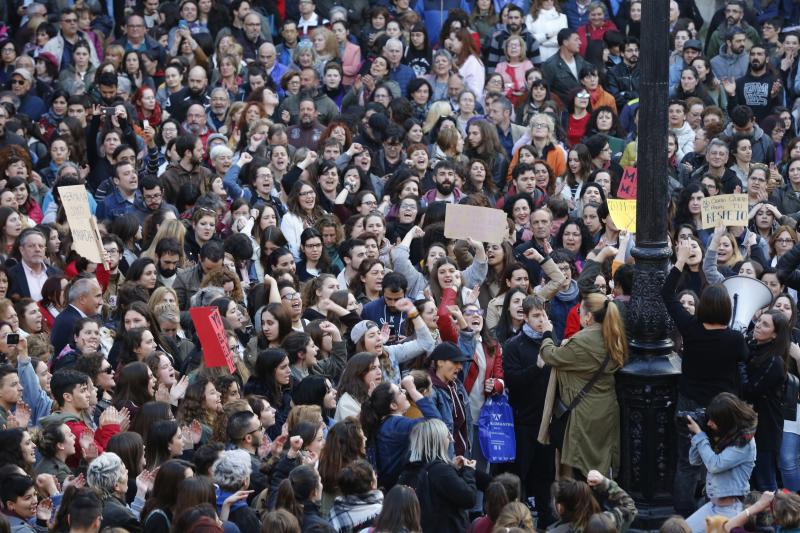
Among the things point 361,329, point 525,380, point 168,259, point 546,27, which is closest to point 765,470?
point 525,380

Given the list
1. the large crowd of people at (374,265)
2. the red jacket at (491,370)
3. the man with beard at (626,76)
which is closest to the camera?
the large crowd of people at (374,265)

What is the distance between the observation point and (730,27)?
2056cm

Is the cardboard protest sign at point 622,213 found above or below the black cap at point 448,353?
above

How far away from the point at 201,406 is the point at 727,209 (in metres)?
5.28

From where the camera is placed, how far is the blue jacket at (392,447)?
10.0m

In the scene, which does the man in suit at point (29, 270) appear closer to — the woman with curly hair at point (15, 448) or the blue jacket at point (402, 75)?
the woman with curly hair at point (15, 448)

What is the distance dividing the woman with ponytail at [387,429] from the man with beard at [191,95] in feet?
29.1

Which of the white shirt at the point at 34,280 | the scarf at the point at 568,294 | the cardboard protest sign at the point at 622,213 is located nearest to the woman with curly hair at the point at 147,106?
the white shirt at the point at 34,280

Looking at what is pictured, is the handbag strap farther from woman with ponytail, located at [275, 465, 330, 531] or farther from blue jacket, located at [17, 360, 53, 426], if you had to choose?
blue jacket, located at [17, 360, 53, 426]

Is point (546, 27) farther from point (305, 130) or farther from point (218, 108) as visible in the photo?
point (218, 108)

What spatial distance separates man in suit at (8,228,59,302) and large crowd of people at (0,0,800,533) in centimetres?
2

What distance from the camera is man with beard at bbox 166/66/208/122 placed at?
18484 mm

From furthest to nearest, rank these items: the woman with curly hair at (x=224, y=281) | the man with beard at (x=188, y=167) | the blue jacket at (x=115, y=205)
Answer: the man with beard at (x=188, y=167), the blue jacket at (x=115, y=205), the woman with curly hair at (x=224, y=281)

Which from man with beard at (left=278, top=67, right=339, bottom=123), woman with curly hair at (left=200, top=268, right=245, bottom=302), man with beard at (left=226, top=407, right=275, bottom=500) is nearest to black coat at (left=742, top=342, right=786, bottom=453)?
man with beard at (left=226, top=407, right=275, bottom=500)
